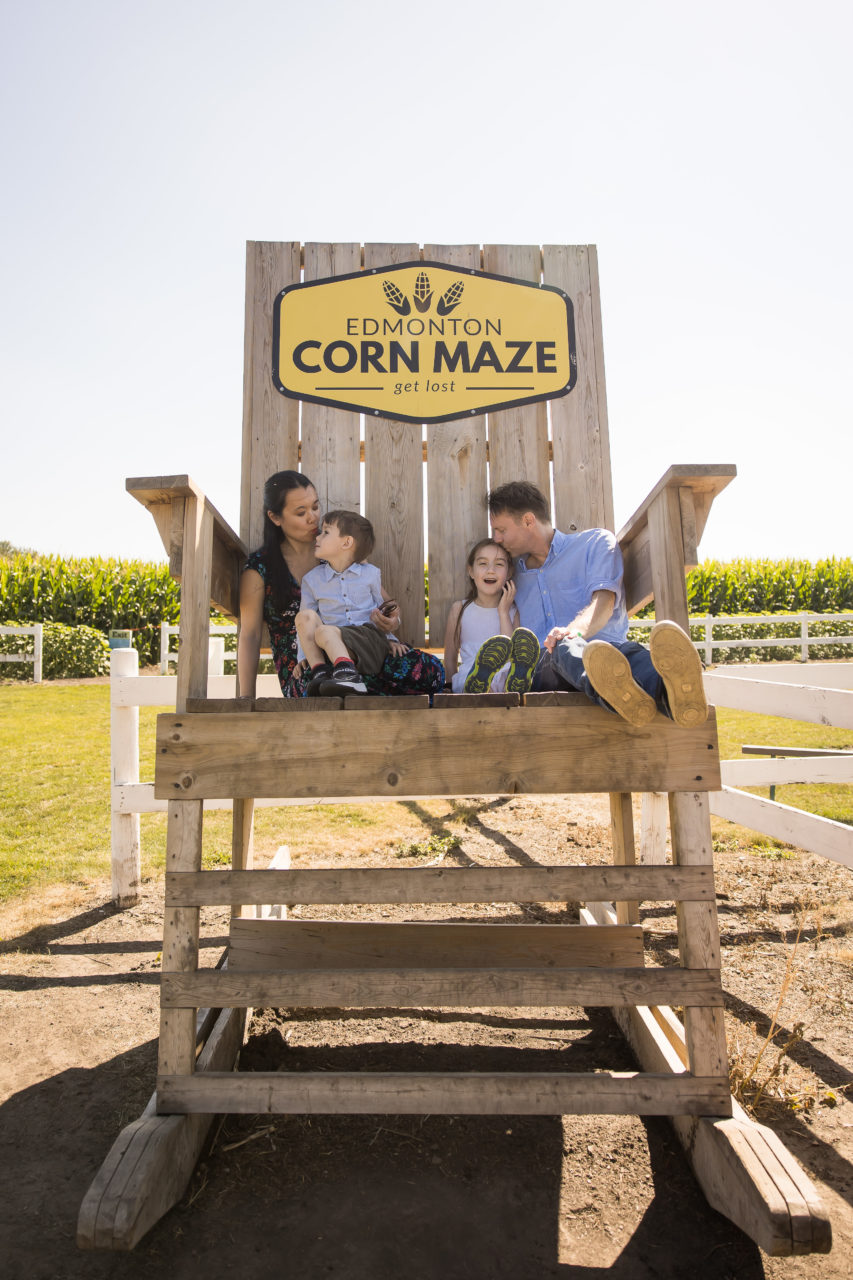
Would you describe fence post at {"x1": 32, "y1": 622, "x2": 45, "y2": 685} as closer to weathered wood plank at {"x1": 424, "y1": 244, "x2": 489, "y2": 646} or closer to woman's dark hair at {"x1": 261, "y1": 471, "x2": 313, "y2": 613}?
woman's dark hair at {"x1": 261, "y1": 471, "x2": 313, "y2": 613}

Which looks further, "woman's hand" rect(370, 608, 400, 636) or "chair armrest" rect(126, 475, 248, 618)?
"woman's hand" rect(370, 608, 400, 636)

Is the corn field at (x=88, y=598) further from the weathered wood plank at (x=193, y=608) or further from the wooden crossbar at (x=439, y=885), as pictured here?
the wooden crossbar at (x=439, y=885)

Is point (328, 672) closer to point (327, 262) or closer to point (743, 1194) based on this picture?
point (743, 1194)

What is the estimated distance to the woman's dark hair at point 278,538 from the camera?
263 centimetres

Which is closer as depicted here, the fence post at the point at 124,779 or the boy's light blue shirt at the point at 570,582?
the boy's light blue shirt at the point at 570,582

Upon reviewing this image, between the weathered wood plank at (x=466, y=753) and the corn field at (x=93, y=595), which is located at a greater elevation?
the corn field at (x=93, y=595)

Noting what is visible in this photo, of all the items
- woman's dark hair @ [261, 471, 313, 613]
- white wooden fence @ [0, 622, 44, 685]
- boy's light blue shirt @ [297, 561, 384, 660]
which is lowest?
boy's light blue shirt @ [297, 561, 384, 660]

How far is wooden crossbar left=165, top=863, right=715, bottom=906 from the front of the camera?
5.54 ft

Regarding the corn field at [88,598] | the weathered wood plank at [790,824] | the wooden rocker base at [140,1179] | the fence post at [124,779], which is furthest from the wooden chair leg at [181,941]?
the corn field at [88,598]

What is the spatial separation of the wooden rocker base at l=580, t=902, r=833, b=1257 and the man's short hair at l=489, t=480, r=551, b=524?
163 cm

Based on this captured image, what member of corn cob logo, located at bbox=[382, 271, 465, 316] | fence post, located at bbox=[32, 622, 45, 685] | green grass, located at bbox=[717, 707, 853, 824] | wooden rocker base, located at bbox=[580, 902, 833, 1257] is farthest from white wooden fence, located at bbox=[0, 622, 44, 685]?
wooden rocker base, located at bbox=[580, 902, 833, 1257]

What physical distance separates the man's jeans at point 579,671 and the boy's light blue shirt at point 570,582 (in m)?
0.30

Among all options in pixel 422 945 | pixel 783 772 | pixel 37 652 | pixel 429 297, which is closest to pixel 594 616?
pixel 422 945

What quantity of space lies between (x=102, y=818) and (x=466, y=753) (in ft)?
13.3
